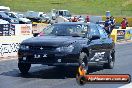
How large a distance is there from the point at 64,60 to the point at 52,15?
166ft

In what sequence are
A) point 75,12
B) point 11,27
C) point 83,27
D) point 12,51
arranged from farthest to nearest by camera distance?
point 75,12 < point 11,27 < point 12,51 < point 83,27

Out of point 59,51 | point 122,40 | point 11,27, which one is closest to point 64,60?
point 59,51

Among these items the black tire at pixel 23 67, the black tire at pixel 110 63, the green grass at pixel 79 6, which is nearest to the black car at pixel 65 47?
the black tire at pixel 23 67

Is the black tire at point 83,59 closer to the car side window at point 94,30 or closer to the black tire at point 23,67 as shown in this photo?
the car side window at point 94,30

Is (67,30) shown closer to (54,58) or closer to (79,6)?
(54,58)

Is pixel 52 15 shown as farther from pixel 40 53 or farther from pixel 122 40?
pixel 40 53

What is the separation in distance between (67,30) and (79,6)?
68.2 m

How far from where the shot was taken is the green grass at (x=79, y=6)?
76.6 metres

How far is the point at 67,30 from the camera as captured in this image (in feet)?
46.2

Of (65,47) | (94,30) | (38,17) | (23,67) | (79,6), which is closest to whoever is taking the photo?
(65,47)

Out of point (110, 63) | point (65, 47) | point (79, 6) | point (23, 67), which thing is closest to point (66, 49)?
point (65, 47)

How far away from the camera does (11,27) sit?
1264 inches

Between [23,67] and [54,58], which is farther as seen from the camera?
[23,67]

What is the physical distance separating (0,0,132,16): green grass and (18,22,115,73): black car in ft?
196
